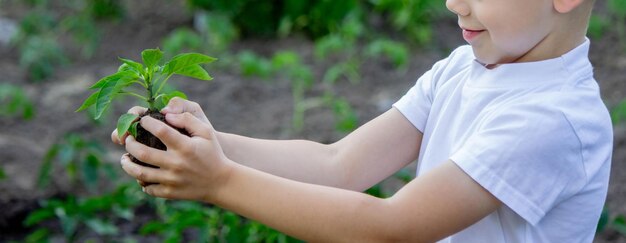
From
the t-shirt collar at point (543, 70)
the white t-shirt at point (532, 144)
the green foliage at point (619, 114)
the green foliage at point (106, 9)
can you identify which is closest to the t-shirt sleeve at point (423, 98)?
the white t-shirt at point (532, 144)

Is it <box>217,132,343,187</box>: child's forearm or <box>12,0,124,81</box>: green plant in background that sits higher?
<box>12,0,124,81</box>: green plant in background

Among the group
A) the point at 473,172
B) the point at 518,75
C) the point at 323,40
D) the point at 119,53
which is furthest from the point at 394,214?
the point at 119,53

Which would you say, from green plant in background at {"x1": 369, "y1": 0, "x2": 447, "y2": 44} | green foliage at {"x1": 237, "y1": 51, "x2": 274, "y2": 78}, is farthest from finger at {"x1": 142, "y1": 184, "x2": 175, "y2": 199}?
green plant in background at {"x1": 369, "y1": 0, "x2": 447, "y2": 44}

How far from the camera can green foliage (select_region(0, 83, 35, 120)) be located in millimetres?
4574

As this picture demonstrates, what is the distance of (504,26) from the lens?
77.5 inches

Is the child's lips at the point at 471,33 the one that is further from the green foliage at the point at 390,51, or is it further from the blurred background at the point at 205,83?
the green foliage at the point at 390,51

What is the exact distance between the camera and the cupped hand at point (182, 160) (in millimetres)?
1962

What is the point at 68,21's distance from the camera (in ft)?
19.3

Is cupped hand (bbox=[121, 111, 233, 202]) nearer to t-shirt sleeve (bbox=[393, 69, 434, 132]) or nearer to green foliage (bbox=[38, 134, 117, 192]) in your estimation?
t-shirt sleeve (bbox=[393, 69, 434, 132])

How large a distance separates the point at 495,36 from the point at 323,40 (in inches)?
133

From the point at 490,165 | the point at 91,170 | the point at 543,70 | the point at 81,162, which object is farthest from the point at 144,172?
the point at 81,162

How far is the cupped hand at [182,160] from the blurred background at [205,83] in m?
1.08

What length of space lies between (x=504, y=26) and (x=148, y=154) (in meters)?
0.69

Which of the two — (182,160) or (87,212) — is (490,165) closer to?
(182,160)
